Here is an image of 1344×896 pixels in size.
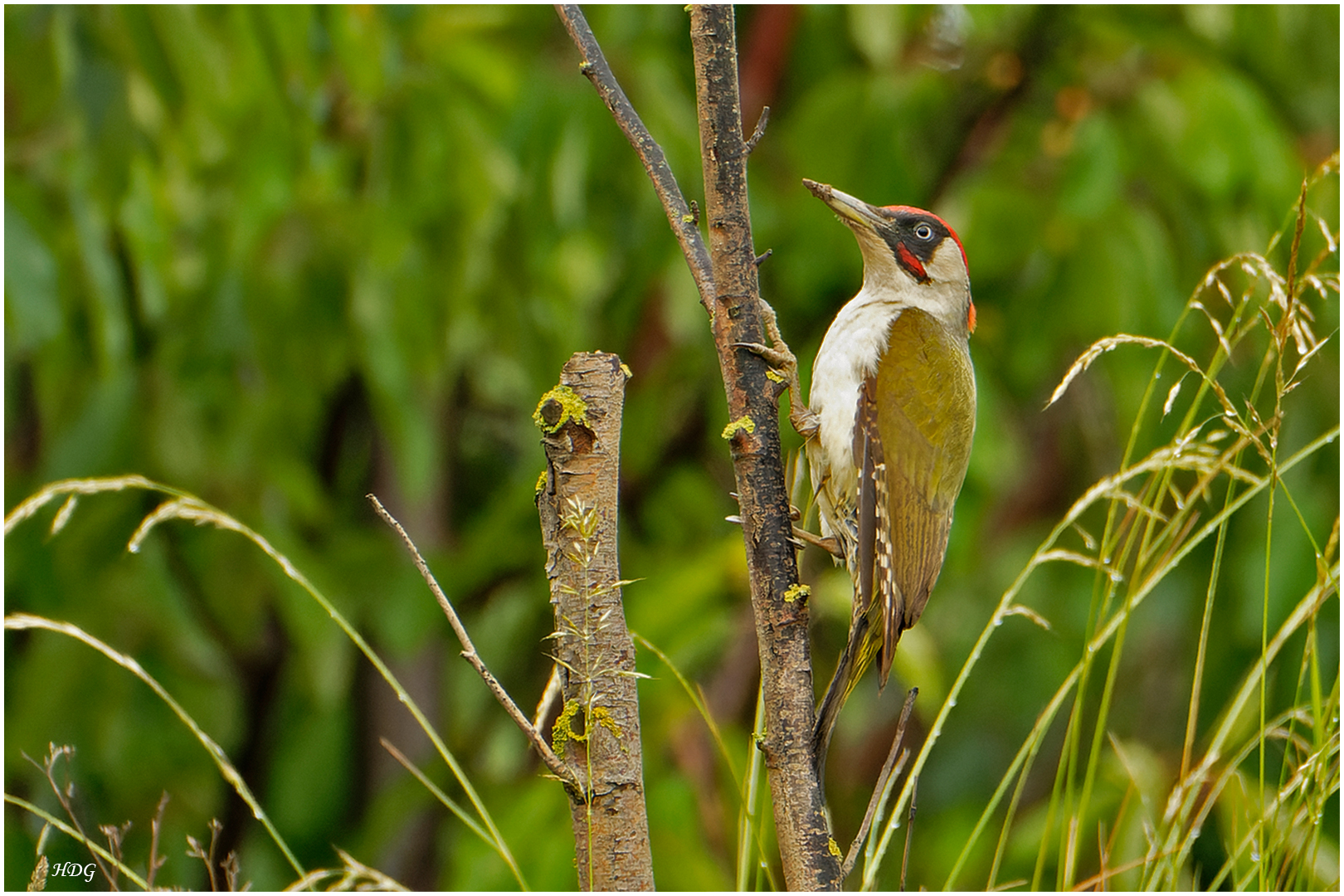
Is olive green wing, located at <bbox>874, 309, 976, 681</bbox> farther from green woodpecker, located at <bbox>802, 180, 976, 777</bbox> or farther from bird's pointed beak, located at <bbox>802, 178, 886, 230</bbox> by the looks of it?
bird's pointed beak, located at <bbox>802, 178, 886, 230</bbox>

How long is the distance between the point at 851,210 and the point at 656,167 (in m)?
0.86

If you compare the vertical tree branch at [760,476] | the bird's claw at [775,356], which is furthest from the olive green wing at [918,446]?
the vertical tree branch at [760,476]

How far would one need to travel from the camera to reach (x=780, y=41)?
3432mm

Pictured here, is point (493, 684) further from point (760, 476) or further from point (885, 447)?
point (885, 447)

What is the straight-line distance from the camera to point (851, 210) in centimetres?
199

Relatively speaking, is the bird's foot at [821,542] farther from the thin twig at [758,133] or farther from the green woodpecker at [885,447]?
the thin twig at [758,133]

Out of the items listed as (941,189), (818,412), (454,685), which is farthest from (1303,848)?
(454,685)

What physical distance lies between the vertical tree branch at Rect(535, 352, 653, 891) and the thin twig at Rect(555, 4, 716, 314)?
15 centimetres

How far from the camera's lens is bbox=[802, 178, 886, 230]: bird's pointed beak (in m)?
1.81

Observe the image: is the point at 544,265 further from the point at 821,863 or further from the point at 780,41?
the point at 821,863

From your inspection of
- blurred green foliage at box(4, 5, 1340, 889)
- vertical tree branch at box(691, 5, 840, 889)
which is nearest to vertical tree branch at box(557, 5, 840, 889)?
vertical tree branch at box(691, 5, 840, 889)

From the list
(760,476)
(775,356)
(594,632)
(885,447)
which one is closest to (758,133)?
(775,356)

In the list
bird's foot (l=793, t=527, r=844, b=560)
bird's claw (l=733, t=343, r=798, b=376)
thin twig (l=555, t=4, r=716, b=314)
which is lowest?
bird's foot (l=793, t=527, r=844, b=560)

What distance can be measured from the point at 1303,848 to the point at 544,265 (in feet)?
7.26
